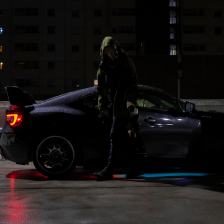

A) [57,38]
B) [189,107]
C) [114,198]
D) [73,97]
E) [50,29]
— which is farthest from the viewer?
[50,29]

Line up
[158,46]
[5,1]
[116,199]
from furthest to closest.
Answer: [158,46] → [5,1] → [116,199]

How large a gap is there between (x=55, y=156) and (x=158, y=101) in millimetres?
1653

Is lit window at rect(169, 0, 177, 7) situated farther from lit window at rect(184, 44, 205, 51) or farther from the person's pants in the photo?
the person's pants

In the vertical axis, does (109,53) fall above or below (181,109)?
above

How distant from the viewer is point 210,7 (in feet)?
211

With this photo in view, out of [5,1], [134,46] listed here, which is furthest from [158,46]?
[5,1]

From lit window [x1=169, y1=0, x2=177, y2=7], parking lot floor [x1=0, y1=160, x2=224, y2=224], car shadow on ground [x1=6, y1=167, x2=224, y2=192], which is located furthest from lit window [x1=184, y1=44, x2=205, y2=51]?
parking lot floor [x1=0, y1=160, x2=224, y2=224]

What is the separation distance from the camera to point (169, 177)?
20.1ft

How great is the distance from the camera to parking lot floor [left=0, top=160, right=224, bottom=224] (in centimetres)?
391

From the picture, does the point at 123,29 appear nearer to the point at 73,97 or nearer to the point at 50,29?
the point at 50,29

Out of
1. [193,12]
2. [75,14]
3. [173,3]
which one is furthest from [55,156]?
[173,3]

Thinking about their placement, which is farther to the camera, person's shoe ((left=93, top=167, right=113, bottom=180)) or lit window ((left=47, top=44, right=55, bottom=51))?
lit window ((left=47, top=44, right=55, bottom=51))

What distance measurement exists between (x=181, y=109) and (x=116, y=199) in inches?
72.8

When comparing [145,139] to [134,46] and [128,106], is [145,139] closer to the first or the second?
[128,106]
